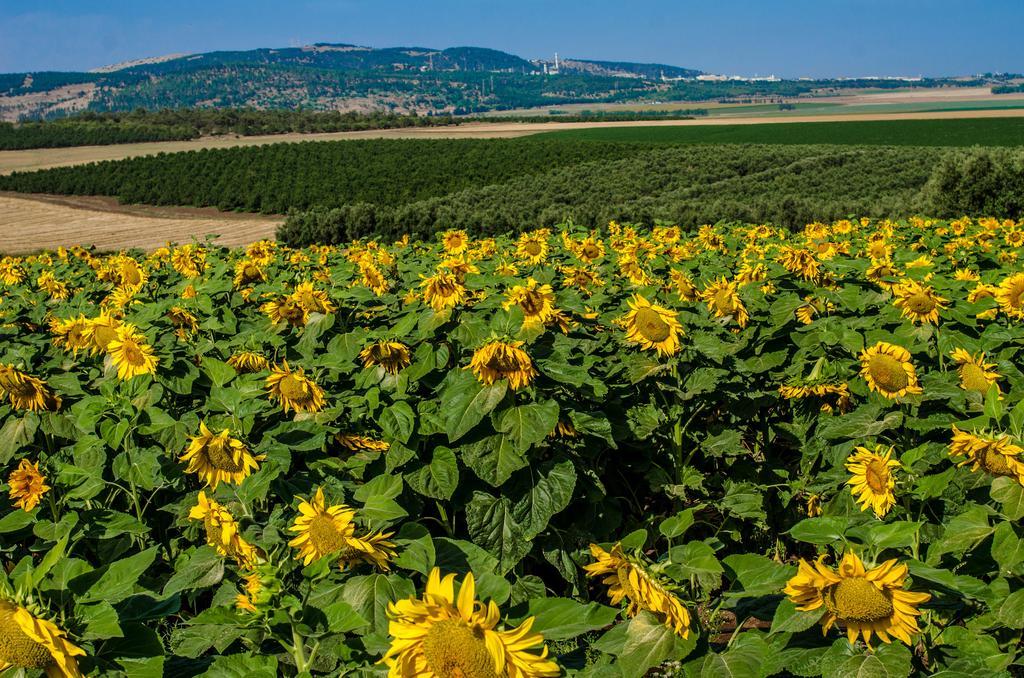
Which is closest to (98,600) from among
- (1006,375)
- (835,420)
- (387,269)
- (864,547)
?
(864,547)

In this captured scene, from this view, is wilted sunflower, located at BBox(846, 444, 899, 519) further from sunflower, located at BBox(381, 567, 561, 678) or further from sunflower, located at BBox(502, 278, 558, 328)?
sunflower, located at BBox(381, 567, 561, 678)

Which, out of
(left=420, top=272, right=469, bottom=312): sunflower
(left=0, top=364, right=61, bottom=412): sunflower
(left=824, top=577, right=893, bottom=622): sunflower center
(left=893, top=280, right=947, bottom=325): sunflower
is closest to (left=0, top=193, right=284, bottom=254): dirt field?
(left=0, top=364, right=61, bottom=412): sunflower

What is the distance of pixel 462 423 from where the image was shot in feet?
8.18

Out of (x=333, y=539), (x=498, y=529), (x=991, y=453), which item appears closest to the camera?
(x=333, y=539)

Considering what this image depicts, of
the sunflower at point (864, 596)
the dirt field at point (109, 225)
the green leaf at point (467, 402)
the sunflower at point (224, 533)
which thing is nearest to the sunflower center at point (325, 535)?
the sunflower at point (224, 533)

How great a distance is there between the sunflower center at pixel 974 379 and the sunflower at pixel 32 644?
3.51 meters

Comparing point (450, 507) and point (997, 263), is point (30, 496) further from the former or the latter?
point (997, 263)

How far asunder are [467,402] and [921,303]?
2.89 metres

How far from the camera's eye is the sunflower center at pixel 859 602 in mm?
1627

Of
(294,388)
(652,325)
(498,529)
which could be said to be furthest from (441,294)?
(498,529)

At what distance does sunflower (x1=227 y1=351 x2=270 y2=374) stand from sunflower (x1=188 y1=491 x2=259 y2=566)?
4.32ft

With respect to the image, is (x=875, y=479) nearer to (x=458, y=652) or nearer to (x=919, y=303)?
(x=919, y=303)

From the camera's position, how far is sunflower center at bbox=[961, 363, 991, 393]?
314 cm

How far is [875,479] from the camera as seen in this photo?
8.96ft
